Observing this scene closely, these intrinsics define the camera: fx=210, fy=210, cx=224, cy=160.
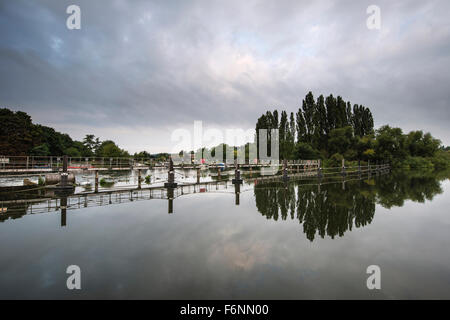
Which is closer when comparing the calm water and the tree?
the calm water

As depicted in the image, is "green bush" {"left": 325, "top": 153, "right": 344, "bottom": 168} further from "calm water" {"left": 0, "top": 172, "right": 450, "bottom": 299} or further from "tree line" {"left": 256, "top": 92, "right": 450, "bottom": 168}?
"calm water" {"left": 0, "top": 172, "right": 450, "bottom": 299}

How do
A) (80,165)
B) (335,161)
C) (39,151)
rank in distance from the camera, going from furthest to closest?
(39,151)
(335,161)
(80,165)

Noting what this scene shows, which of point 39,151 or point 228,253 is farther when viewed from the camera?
point 39,151

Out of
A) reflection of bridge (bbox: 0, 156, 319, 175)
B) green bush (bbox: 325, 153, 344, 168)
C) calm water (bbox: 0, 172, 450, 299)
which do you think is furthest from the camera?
green bush (bbox: 325, 153, 344, 168)

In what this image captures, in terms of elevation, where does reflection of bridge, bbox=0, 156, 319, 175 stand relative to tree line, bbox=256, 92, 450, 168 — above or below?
below

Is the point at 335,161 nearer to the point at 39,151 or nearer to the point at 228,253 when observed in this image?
the point at 228,253

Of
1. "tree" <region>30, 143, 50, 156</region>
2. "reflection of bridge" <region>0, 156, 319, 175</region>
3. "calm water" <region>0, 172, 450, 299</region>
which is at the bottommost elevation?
"calm water" <region>0, 172, 450, 299</region>

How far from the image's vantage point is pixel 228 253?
4418mm

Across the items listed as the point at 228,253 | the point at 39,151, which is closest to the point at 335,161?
the point at 228,253

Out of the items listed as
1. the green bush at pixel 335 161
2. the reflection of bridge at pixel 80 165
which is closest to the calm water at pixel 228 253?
the reflection of bridge at pixel 80 165

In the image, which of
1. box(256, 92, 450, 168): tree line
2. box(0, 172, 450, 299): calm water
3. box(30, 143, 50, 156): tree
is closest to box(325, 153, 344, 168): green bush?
box(256, 92, 450, 168): tree line

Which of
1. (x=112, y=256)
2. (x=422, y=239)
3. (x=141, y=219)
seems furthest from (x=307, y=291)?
(x=141, y=219)

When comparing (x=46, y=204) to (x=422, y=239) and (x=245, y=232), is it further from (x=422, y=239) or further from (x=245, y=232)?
(x=422, y=239)

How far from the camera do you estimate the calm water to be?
10.4 feet
